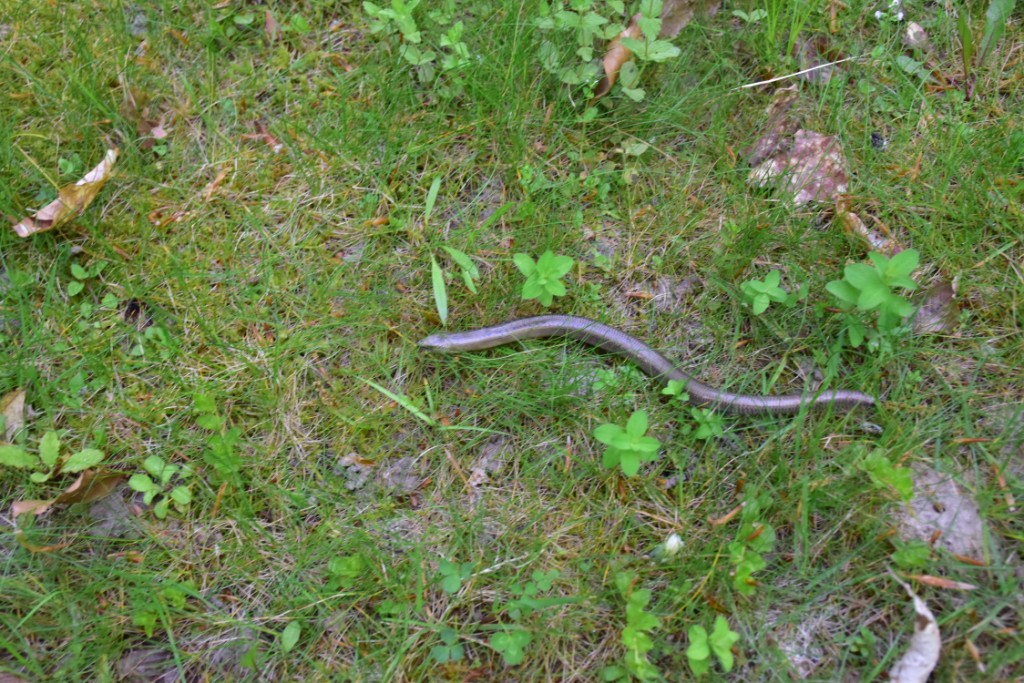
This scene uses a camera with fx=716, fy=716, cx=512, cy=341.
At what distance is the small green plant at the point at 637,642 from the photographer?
7.73ft

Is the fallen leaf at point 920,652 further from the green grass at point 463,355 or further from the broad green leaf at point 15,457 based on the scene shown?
the broad green leaf at point 15,457

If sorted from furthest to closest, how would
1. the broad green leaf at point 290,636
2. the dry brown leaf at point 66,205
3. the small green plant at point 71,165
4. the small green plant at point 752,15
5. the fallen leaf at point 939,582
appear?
1. the small green plant at point 752,15
2. the small green plant at point 71,165
3. the dry brown leaf at point 66,205
4. the broad green leaf at point 290,636
5. the fallen leaf at point 939,582

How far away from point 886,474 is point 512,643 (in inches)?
56.1

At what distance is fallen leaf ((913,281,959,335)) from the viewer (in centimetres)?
295

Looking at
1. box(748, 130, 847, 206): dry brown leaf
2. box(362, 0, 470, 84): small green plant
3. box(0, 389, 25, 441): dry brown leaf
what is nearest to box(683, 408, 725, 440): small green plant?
box(748, 130, 847, 206): dry brown leaf

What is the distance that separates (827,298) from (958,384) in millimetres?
598

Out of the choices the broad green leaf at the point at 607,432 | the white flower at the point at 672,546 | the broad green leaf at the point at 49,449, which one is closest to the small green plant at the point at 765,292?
the broad green leaf at the point at 607,432

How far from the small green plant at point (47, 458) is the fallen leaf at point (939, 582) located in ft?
9.96

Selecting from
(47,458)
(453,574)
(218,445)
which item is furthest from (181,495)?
(453,574)

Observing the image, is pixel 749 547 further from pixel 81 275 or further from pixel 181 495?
pixel 81 275

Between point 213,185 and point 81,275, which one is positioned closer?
point 81,275

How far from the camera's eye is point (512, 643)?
7.98ft

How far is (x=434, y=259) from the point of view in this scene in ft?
10.6

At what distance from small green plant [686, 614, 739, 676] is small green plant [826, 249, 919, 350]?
4.03 feet
